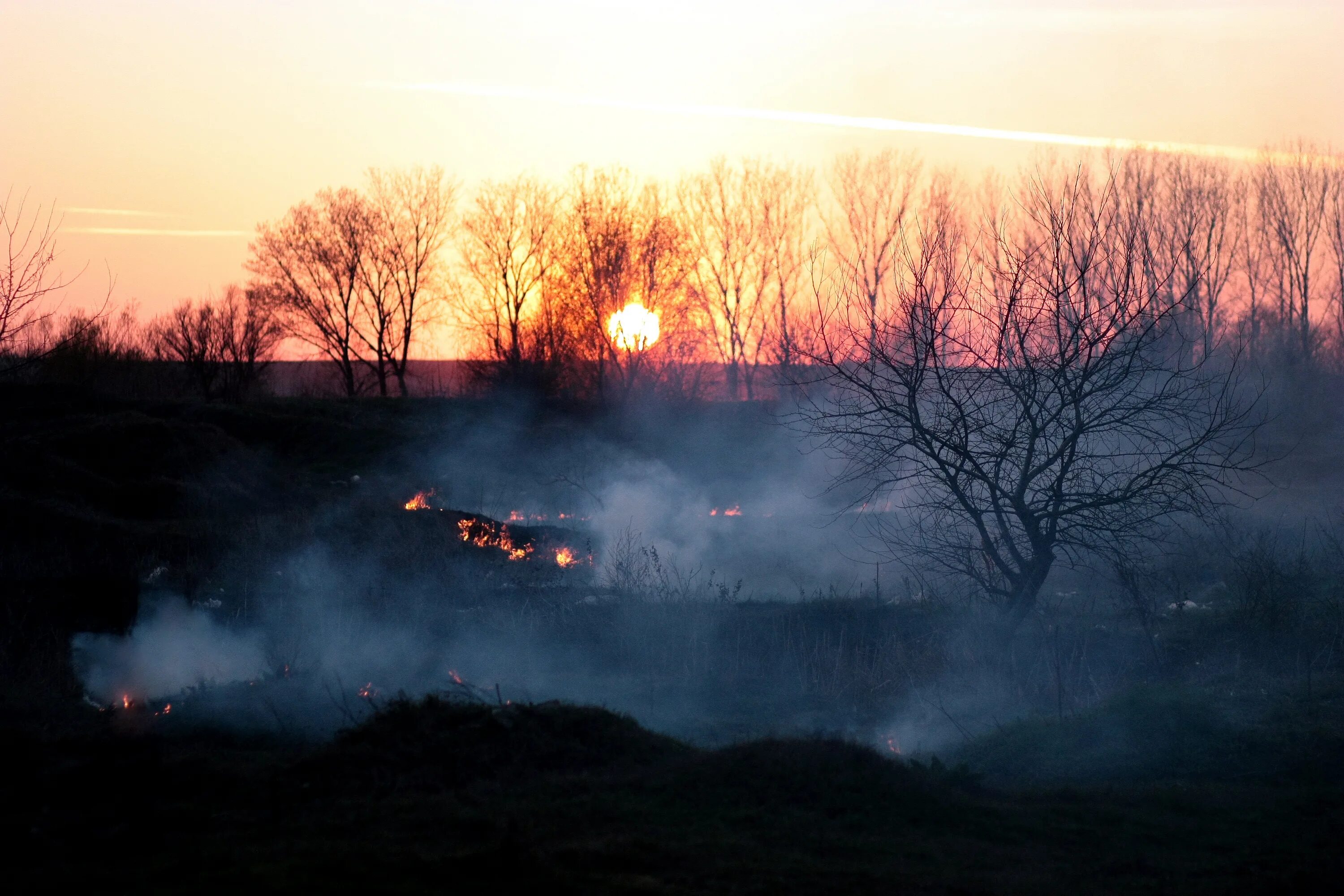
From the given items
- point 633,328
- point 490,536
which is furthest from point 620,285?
point 490,536

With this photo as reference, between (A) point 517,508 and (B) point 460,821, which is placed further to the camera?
(A) point 517,508

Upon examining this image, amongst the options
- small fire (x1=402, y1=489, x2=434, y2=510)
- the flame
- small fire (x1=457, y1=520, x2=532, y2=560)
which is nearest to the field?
small fire (x1=457, y1=520, x2=532, y2=560)

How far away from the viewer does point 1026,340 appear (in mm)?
10062

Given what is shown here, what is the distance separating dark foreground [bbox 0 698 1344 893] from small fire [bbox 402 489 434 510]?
13710mm

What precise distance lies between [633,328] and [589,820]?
33.8 meters

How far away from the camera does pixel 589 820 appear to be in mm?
5629

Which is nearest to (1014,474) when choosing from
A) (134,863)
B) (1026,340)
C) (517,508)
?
(1026,340)

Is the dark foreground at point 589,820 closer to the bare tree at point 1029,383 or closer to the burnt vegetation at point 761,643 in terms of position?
the burnt vegetation at point 761,643

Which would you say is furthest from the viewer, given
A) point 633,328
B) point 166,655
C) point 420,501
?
point 633,328

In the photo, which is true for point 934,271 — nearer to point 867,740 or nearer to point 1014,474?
point 1014,474

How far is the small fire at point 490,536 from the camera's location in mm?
20219

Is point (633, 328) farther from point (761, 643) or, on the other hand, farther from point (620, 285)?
point (761, 643)

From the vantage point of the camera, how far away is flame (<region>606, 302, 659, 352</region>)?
3872 centimetres

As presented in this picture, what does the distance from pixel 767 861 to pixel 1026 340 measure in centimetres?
647
